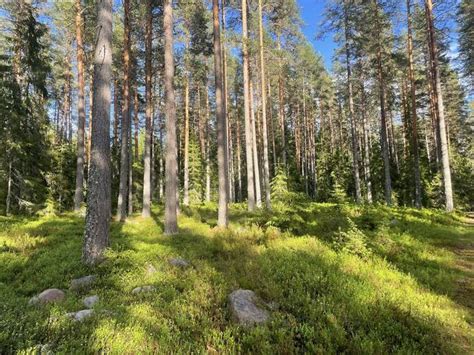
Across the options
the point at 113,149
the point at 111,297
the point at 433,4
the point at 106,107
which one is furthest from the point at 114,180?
the point at 433,4

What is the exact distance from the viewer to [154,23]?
19.4 meters

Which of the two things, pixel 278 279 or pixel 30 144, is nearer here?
pixel 278 279

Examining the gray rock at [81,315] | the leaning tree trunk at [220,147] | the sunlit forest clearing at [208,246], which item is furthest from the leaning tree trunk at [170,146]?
the gray rock at [81,315]

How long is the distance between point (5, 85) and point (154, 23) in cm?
884

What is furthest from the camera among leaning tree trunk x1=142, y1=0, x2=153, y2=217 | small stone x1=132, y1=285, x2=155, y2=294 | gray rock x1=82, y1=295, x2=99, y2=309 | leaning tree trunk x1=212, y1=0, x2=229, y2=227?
leaning tree trunk x1=142, y1=0, x2=153, y2=217

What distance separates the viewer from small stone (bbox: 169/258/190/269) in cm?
773

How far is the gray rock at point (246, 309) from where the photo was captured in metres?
4.79

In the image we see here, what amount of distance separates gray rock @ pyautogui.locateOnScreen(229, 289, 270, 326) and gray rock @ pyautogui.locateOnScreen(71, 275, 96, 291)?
3301mm

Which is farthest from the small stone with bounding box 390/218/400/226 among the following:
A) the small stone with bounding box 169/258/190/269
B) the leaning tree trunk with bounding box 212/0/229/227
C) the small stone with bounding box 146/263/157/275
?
the small stone with bounding box 146/263/157/275

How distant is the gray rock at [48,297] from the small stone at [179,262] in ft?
8.04

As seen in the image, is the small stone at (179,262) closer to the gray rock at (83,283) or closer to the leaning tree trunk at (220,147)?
the gray rock at (83,283)

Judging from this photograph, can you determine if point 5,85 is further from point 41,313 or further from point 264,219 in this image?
point 41,313

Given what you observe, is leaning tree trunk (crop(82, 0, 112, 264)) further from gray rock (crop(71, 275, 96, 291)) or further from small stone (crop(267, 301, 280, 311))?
small stone (crop(267, 301, 280, 311))

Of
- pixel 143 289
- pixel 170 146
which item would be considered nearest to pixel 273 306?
pixel 143 289
